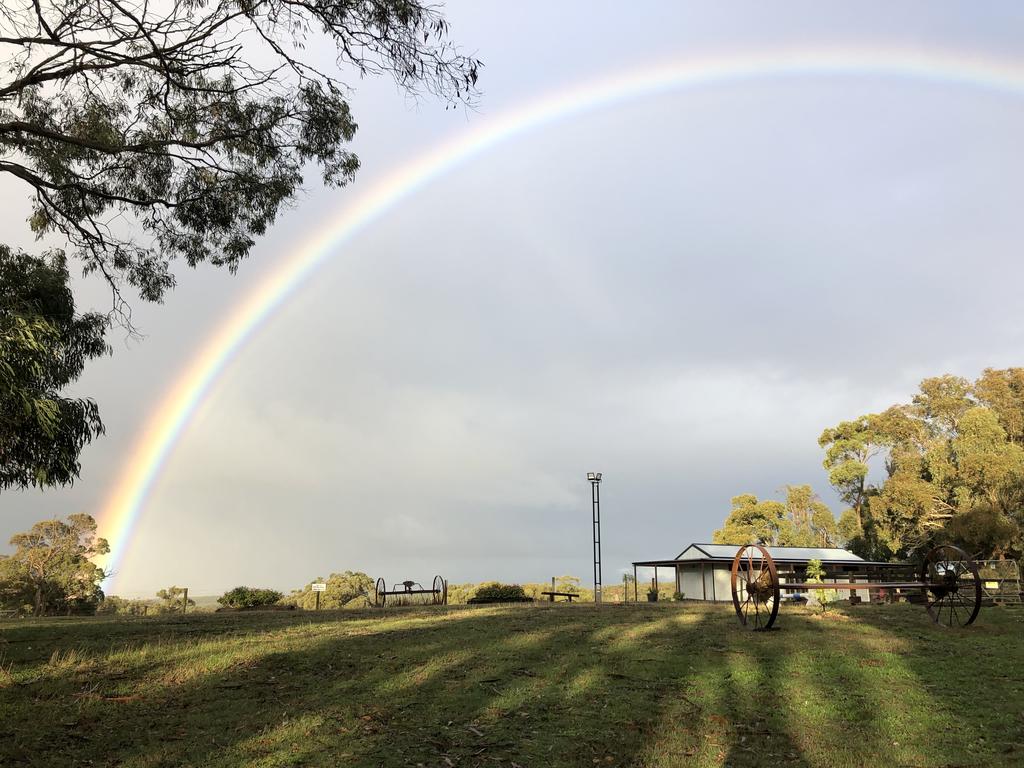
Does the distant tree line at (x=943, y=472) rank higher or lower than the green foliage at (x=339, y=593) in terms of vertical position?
higher

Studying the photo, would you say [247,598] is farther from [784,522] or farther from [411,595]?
[784,522]

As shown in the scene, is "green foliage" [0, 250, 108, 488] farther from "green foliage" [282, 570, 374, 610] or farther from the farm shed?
the farm shed

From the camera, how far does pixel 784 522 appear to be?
210 ft

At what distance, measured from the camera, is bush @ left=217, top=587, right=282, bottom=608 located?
3378 cm

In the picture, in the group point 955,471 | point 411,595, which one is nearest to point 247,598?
point 411,595

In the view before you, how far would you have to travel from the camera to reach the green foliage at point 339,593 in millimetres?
43375

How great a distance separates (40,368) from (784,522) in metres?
61.8

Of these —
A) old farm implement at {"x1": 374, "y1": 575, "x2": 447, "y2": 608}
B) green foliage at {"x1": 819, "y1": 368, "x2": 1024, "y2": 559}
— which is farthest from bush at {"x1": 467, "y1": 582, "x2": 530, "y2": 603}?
green foliage at {"x1": 819, "y1": 368, "x2": 1024, "y2": 559}

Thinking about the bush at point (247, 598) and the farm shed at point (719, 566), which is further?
the farm shed at point (719, 566)

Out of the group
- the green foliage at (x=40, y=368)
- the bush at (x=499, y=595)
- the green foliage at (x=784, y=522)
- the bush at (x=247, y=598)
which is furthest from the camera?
the green foliage at (x=784, y=522)

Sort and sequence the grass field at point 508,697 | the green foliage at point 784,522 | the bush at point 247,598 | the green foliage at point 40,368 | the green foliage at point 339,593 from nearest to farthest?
the grass field at point 508,697
the green foliage at point 40,368
the bush at point 247,598
the green foliage at point 339,593
the green foliage at point 784,522

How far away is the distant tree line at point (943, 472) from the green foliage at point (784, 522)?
2.68 m

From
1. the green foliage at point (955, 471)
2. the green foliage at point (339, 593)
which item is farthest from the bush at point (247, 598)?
the green foliage at point (955, 471)

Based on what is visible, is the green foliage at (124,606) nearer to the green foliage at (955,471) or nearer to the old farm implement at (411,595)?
the old farm implement at (411,595)
